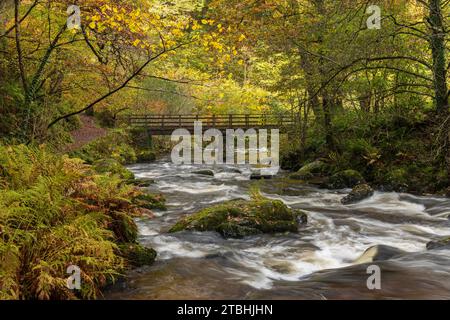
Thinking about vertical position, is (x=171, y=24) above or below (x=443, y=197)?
above

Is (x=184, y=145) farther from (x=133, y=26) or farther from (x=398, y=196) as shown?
(x=133, y=26)

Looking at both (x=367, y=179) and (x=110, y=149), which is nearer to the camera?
(x=367, y=179)

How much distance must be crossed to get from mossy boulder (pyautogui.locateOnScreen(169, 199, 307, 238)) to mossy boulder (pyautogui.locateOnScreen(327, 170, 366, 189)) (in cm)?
496

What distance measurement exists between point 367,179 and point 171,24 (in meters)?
9.33

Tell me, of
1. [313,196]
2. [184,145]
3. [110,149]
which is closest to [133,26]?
[313,196]

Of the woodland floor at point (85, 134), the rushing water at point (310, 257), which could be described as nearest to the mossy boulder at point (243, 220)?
the rushing water at point (310, 257)

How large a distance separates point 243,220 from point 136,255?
2650 mm

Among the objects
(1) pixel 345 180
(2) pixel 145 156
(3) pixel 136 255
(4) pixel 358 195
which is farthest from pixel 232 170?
(3) pixel 136 255

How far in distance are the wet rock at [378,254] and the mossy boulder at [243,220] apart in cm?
176

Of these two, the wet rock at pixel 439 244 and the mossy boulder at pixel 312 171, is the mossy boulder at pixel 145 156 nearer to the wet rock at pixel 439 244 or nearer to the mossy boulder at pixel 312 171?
the mossy boulder at pixel 312 171

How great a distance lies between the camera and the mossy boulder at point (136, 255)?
5.58 meters

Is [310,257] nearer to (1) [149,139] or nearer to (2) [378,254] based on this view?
(2) [378,254]

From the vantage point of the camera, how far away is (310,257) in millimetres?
6680

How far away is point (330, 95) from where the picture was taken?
14383 millimetres
